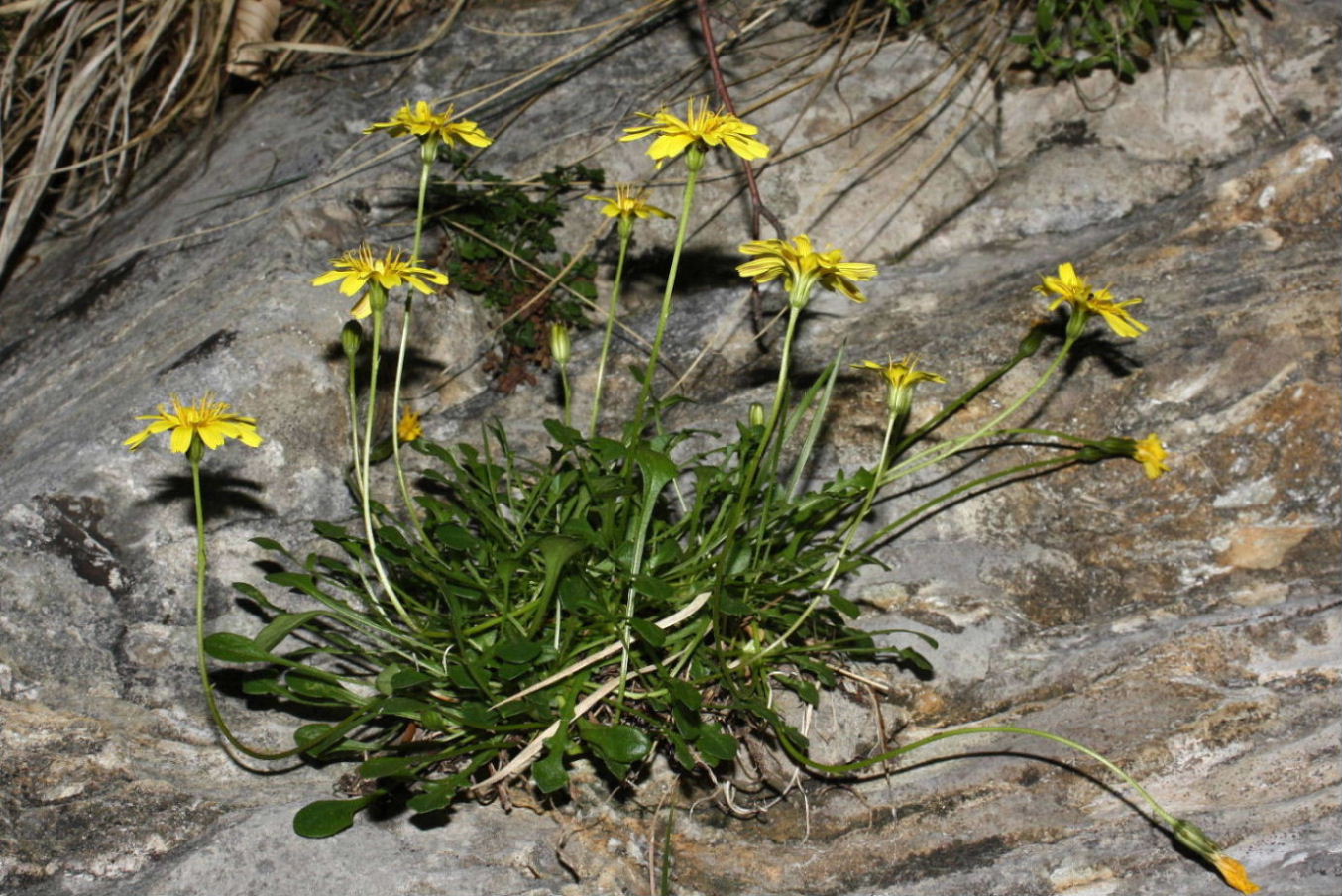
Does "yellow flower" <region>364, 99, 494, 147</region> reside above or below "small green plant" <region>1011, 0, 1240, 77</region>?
above

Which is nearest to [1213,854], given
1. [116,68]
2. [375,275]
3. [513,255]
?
[375,275]

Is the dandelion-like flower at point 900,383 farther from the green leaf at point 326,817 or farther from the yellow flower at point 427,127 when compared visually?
the green leaf at point 326,817

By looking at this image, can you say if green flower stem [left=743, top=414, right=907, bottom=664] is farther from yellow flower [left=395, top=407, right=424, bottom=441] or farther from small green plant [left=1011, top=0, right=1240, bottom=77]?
small green plant [left=1011, top=0, right=1240, bottom=77]

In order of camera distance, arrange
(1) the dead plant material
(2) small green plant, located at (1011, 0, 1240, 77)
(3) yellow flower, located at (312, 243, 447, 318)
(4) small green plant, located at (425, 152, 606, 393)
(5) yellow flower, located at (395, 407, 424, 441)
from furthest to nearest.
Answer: (1) the dead plant material, (2) small green plant, located at (1011, 0, 1240, 77), (4) small green plant, located at (425, 152, 606, 393), (5) yellow flower, located at (395, 407, 424, 441), (3) yellow flower, located at (312, 243, 447, 318)

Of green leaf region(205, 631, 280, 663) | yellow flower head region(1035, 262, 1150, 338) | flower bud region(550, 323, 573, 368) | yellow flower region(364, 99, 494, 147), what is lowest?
green leaf region(205, 631, 280, 663)

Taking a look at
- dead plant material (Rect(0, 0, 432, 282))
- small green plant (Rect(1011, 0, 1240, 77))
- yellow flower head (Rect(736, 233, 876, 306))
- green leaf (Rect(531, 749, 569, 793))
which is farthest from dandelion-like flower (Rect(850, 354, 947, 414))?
dead plant material (Rect(0, 0, 432, 282))

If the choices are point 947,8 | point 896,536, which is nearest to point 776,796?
point 896,536

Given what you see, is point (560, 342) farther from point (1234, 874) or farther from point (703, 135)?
point (1234, 874)
